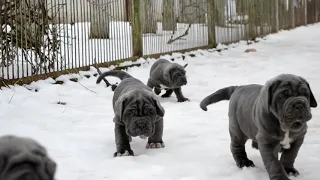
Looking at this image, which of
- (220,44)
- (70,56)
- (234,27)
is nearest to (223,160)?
(70,56)

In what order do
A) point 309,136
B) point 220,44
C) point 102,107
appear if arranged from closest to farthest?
point 309,136 < point 102,107 < point 220,44

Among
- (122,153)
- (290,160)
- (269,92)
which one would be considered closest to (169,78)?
(122,153)

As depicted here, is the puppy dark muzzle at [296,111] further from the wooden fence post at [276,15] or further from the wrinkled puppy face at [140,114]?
the wooden fence post at [276,15]

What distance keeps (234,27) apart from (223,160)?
12.8 m

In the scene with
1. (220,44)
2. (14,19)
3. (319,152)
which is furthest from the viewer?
(220,44)

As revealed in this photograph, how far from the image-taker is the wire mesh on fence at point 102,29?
25.2 feet

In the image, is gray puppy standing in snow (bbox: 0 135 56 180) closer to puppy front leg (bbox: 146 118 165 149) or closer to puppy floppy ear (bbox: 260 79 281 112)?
puppy floppy ear (bbox: 260 79 281 112)

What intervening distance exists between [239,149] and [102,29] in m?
5.98

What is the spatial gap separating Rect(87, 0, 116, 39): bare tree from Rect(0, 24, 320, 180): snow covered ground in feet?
2.95

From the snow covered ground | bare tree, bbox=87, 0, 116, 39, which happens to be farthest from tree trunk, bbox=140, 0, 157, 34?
the snow covered ground

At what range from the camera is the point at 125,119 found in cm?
486

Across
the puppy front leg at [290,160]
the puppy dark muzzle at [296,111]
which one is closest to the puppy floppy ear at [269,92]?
the puppy dark muzzle at [296,111]

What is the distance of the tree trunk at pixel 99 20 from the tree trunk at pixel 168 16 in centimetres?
247

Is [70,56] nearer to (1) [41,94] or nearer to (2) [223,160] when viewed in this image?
(1) [41,94]
